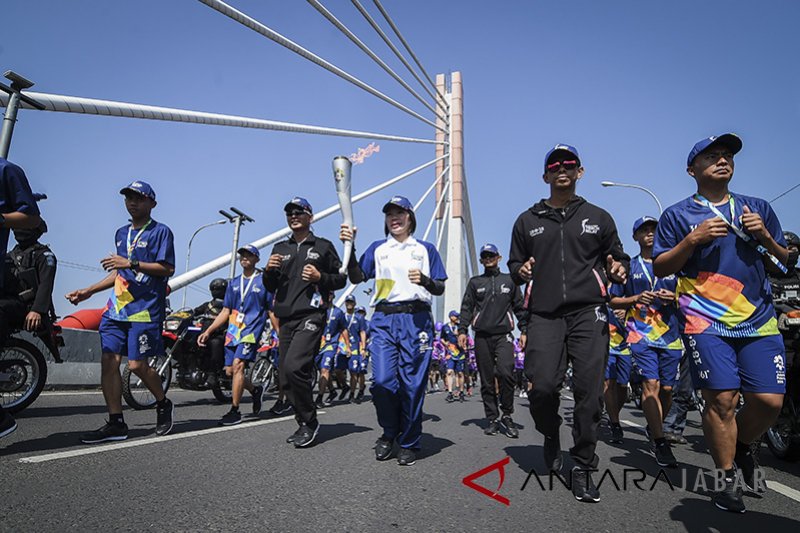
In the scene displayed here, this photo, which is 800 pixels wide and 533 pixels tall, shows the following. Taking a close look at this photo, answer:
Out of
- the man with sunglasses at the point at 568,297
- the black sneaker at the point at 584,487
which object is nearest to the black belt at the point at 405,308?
the man with sunglasses at the point at 568,297

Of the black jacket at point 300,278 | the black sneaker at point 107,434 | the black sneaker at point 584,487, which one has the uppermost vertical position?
the black jacket at point 300,278

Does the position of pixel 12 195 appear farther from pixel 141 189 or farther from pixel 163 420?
pixel 163 420

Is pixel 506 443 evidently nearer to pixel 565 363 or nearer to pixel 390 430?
pixel 390 430

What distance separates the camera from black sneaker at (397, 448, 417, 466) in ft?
12.1

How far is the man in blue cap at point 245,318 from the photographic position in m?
6.33

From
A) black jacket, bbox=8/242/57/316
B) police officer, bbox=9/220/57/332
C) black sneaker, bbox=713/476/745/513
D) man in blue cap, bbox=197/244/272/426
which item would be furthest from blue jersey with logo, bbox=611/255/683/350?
black jacket, bbox=8/242/57/316

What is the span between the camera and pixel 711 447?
2846mm

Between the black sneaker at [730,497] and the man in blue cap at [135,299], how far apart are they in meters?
3.94

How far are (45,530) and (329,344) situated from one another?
24.8 ft

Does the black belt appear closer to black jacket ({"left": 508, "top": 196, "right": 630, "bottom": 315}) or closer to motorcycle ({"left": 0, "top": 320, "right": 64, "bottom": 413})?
black jacket ({"left": 508, "top": 196, "right": 630, "bottom": 315})

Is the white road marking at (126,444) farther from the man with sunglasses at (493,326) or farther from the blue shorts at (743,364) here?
the blue shorts at (743,364)

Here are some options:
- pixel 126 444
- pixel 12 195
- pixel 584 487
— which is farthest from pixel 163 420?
pixel 584 487

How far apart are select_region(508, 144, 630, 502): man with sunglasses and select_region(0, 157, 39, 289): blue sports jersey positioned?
10.2 ft

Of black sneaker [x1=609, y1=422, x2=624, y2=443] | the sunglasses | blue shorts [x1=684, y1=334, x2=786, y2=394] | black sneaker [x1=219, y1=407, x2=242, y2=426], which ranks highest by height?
the sunglasses
